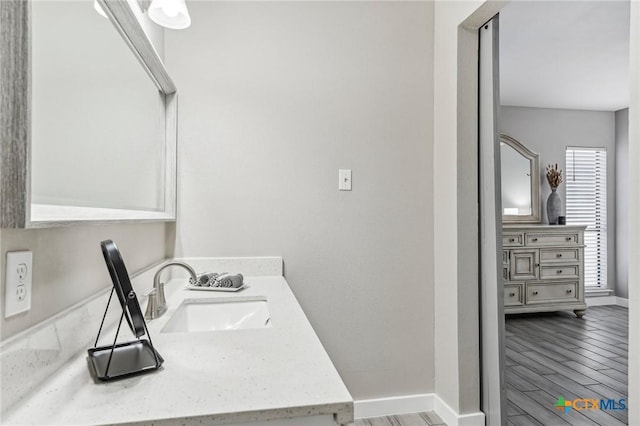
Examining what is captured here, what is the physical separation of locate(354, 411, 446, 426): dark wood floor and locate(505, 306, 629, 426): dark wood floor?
49cm

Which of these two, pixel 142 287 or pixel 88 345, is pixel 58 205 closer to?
pixel 88 345

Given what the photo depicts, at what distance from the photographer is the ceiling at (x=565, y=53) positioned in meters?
2.71

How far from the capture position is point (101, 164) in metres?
1.00

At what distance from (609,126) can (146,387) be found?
6213 millimetres

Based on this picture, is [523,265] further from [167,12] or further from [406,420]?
[167,12]

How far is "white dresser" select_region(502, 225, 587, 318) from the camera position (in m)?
4.23

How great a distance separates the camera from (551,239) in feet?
14.2

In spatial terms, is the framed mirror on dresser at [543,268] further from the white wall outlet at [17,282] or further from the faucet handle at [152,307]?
the white wall outlet at [17,282]

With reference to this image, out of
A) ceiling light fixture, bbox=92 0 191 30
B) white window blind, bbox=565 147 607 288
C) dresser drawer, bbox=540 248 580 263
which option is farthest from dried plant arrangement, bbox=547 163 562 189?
ceiling light fixture, bbox=92 0 191 30

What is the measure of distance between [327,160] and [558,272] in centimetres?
361

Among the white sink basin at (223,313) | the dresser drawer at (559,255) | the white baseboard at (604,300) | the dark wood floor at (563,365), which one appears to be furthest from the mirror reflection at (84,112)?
the white baseboard at (604,300)

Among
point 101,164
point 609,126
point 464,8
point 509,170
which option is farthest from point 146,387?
point 609,126

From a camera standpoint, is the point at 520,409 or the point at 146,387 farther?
the point at 520,409

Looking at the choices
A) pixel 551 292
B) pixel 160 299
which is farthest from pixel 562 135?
pixel 160 299
